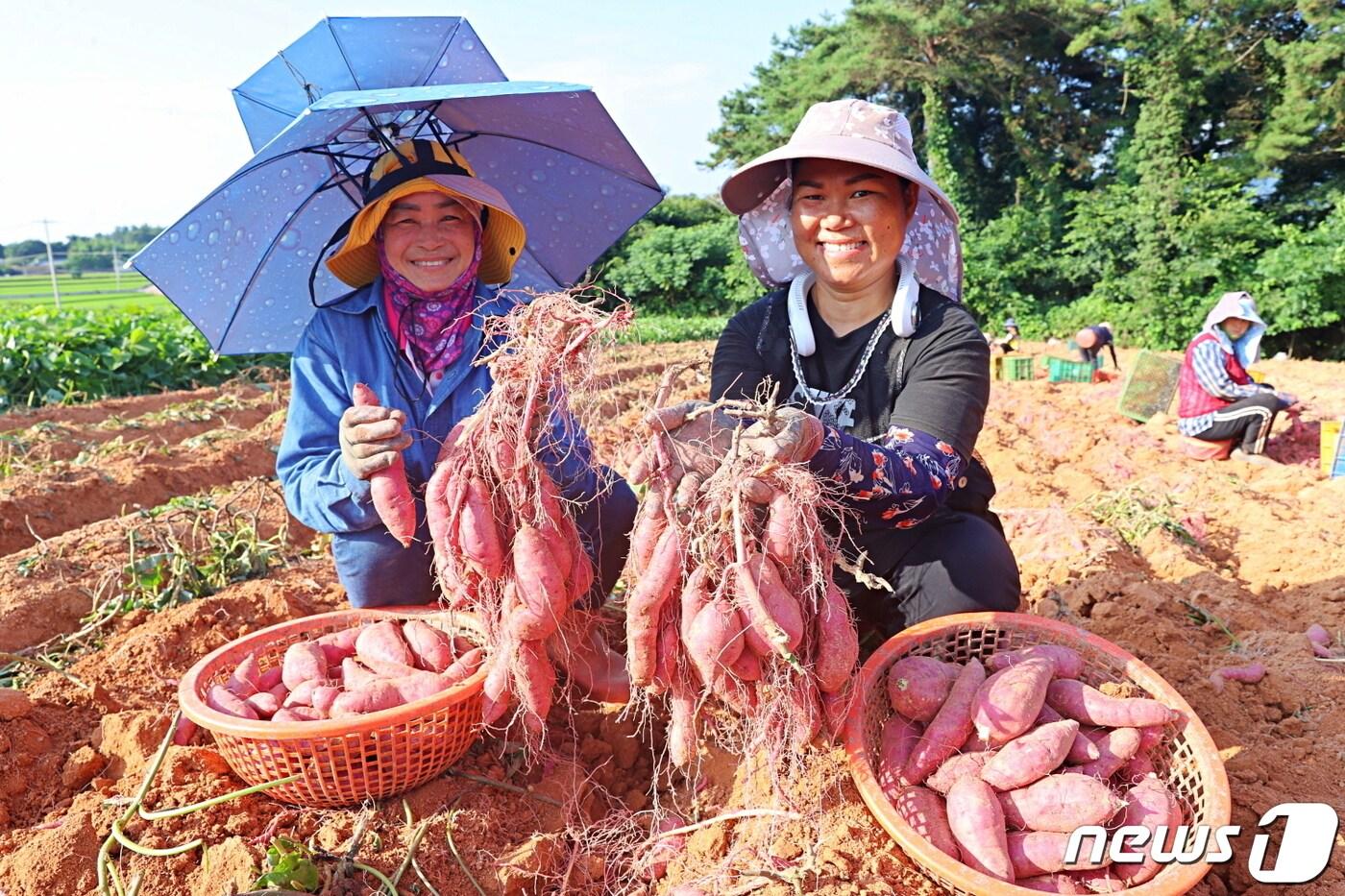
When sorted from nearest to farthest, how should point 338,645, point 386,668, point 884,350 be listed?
point 386,668
point 338,645
point 884,350

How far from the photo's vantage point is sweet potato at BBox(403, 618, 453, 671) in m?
2.07

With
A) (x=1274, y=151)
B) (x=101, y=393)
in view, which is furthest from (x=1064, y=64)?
(x=101, y=393)

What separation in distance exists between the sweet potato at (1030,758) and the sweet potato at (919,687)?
0.17 meters

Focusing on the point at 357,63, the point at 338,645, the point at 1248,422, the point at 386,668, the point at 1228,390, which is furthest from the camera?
the point at 1228,390

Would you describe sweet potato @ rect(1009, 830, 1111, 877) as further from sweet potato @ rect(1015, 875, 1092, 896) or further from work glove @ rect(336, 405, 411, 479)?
work glove @ rect(336, 405, 411, 479)

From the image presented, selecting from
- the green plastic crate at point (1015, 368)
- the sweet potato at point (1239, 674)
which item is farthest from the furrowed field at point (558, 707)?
the green plastic crate at point (1015, 368)

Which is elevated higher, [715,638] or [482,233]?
[482,233]

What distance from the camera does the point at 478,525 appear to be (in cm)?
186

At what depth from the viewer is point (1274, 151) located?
16.4m

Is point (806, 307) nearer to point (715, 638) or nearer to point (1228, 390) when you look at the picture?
point (715, 638)

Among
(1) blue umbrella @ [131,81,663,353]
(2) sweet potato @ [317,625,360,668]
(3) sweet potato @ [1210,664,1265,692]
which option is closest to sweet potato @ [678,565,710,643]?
(2) sweet potato @ [317,625,360,668]

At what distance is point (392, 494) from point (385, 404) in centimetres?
65

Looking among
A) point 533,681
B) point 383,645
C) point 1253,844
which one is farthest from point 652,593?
point 1253,844

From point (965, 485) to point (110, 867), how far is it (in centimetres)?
224
